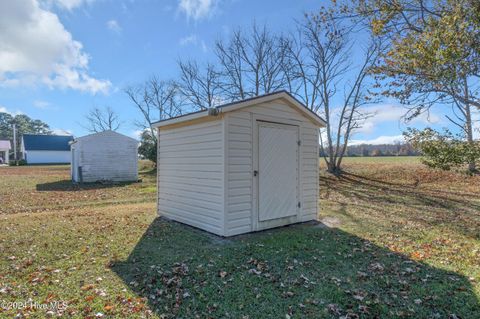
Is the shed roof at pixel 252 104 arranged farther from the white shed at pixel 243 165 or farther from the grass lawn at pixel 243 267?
the grass lawn at pixel 243 267

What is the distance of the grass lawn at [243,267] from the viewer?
3.01m

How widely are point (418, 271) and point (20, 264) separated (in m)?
5.76

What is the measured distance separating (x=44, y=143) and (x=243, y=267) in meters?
45.2

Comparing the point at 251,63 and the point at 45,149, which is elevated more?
the point at 251,63

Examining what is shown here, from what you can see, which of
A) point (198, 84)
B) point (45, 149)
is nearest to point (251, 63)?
point (198, 84)

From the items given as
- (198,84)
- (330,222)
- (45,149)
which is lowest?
(330,222)

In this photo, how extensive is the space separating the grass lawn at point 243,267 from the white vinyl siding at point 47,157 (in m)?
37.3

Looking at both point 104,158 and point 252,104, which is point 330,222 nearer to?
point 252,104

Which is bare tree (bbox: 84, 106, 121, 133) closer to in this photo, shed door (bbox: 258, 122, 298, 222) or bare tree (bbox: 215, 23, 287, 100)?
bare tree (bbox: 215, 23, 287, 100)

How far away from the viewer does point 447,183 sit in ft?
45.1

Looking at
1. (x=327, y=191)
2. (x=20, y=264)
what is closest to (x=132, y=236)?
(x=20, y=264)

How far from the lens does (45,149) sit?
38594mm

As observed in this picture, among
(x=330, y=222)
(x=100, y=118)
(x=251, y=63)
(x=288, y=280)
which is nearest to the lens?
(x=288, y=280)

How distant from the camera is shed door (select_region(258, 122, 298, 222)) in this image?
5.92 m
